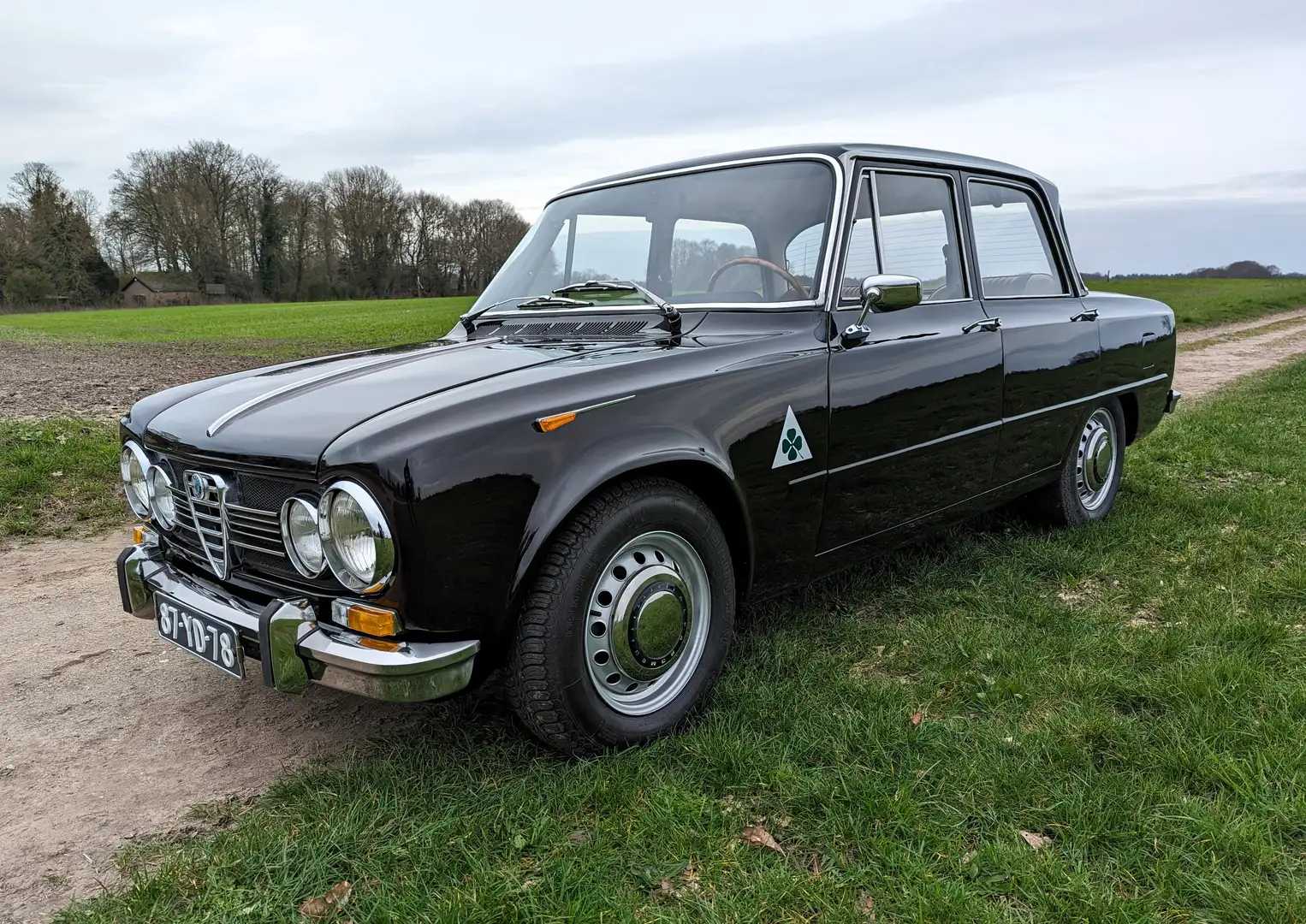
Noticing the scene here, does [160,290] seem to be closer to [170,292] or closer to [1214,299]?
[170,292]

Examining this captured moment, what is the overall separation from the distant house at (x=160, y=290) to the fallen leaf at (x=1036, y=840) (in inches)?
2300

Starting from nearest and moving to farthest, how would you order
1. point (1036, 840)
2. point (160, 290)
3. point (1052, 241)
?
point (1036, 840) → point (1052, 241) → point (160, 290)

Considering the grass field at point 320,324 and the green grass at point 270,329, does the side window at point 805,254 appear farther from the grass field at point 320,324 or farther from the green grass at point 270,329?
the grass field at point 320,324

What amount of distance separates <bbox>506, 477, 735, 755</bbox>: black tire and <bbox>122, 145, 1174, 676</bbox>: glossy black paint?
0.07 metres

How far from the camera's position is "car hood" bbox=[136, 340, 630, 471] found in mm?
2439

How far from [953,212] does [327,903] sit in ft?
11.4

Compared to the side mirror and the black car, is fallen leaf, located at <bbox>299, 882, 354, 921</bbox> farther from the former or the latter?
the side mirror

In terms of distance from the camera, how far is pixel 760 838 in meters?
2.32

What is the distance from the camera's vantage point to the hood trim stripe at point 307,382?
2678 mm

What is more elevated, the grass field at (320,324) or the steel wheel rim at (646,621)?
the grass field at (320,324)

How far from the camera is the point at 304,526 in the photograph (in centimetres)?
238

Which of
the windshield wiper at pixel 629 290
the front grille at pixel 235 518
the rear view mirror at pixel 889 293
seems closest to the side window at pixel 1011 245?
the rear view mirror at pixel 889 293

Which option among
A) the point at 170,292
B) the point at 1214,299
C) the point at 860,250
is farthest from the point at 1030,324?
the point at 170,292

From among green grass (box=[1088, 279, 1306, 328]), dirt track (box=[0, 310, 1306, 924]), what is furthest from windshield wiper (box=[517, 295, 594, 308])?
green grass (box=[1088, 279, 1306, 328])
